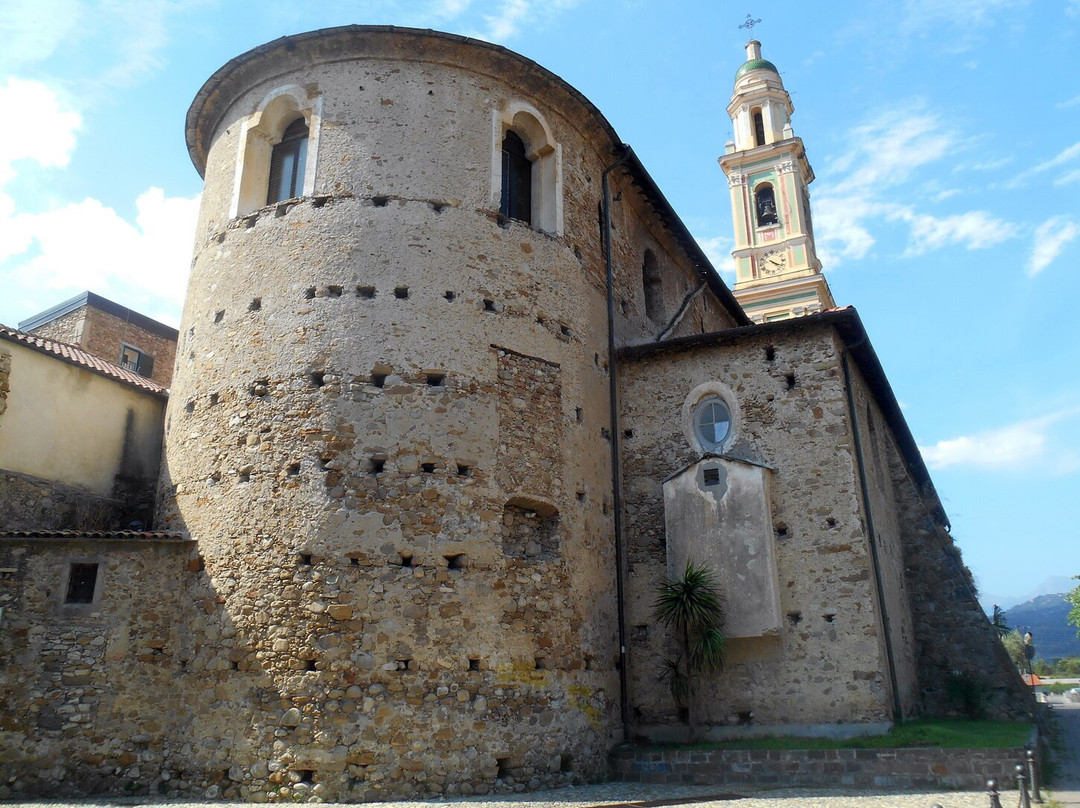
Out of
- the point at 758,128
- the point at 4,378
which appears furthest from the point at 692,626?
the point at 758,128

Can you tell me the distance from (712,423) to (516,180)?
5.26 meters

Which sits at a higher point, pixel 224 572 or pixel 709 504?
pixel 709 504

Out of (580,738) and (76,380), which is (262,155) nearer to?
(76,380)

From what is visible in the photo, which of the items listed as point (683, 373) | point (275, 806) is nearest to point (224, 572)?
point (275, 806)

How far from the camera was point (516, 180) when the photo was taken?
14672mm

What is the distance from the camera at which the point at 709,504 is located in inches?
532

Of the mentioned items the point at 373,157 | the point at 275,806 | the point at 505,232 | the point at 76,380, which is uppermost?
the point at 373,157

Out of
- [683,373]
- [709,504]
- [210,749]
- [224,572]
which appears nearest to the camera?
[210,749]

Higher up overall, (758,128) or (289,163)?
(758,128)

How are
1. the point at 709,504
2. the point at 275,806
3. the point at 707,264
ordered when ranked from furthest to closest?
the point at 707,264
the point at 709,504
the point at 275,806

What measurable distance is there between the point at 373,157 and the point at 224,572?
641 cm

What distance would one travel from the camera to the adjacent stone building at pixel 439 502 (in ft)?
35.2

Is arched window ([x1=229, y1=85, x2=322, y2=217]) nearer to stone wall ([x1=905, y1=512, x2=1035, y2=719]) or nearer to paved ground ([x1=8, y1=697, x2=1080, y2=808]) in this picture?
paved ground ([x1=8, y1=697, x2=1080, y2=808])

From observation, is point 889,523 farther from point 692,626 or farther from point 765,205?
point 765,205
